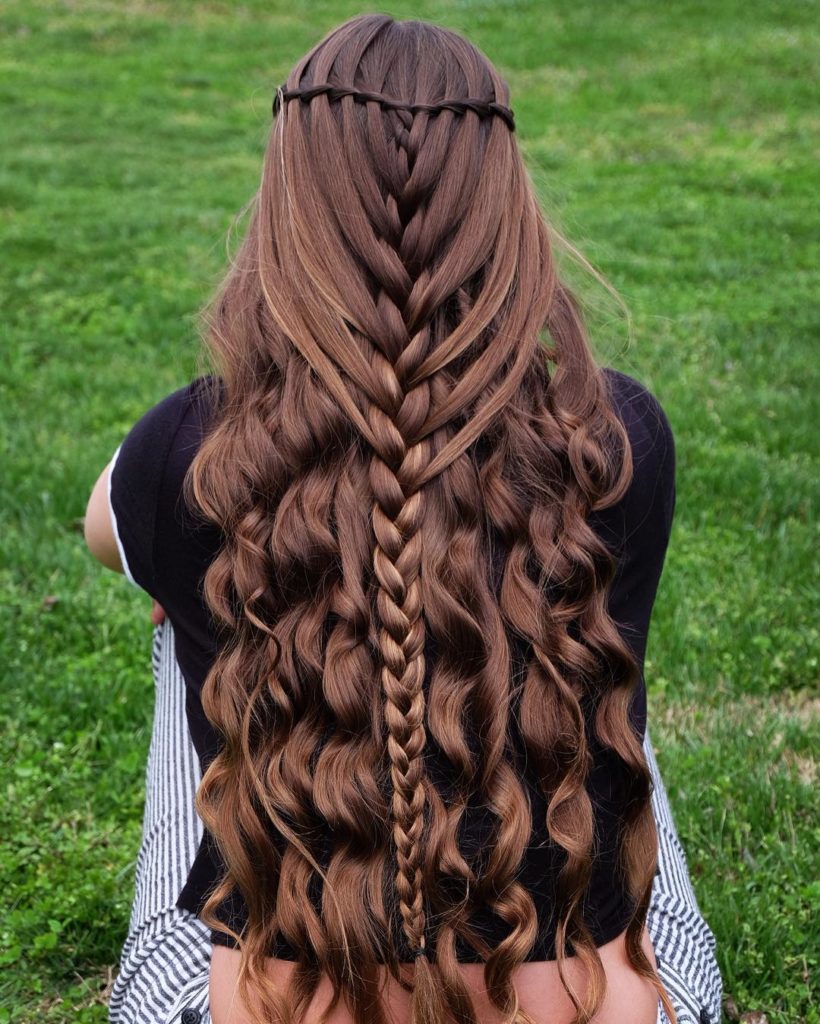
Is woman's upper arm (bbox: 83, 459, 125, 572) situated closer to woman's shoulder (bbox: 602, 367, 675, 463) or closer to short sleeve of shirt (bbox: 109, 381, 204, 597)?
short sleeve of shirt (bbox: 109, 381, 204, 597)

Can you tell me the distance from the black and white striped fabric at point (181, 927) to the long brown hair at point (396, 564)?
254 mm

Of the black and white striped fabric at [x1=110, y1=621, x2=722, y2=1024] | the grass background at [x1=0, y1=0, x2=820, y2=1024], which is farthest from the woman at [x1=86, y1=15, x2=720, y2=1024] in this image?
the grass background at [x1=0, y1=0, x2=820, y2=1024]

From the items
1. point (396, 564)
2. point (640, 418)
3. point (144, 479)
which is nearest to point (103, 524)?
point (144, 479)

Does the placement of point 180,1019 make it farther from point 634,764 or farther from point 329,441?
point 329,441

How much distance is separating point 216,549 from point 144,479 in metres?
0.15

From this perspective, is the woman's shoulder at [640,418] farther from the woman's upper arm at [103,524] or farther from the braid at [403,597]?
the woman's upper arm at [103,524]

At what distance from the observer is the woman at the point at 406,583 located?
1427mm

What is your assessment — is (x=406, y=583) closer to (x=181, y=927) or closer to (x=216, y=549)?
(x=216, y=549)

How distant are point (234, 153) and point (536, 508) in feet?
26.5

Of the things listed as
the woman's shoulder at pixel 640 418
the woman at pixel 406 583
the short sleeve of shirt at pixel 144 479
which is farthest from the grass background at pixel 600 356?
the short sleeve of shirt at pixel 144 479

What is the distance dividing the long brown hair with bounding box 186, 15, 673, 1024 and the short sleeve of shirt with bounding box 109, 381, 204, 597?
102 mm

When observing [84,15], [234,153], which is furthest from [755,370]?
[84,15]

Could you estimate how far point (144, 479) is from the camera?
1.61m

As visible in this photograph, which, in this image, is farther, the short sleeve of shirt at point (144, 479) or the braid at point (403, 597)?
the short sleeve of shirt at point (144, 479)
